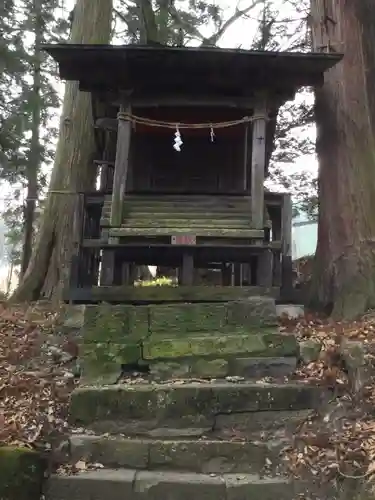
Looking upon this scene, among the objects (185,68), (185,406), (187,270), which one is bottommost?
(185,406)

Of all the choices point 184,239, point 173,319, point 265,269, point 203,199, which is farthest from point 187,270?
point 173,319

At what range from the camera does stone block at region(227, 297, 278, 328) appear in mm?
6270

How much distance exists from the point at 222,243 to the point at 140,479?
14.4 ft

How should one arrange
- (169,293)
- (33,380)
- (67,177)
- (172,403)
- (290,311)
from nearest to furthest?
(172,403) → (33,380) → (169,293) → (290,311) → (67,177)

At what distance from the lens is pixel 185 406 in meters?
4.98

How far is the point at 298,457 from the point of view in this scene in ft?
14.8

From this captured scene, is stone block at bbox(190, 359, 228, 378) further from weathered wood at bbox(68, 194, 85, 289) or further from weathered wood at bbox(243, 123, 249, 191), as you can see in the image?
weathered wood at bbox(243, 123, 249, 191)

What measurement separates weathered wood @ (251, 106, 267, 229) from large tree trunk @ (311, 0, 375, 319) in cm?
101

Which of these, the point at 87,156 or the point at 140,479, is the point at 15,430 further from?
the point at 87,156

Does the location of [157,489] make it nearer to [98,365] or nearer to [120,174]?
[98,365]


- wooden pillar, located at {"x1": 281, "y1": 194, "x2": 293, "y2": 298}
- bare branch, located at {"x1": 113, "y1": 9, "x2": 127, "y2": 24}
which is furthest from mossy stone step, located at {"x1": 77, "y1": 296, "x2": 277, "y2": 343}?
bare branch, located at {"x1": 113, "y1": 9, "x2": 127, "y2": 24}

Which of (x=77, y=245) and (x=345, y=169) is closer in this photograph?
(x=345, y=169)

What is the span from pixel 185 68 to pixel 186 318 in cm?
425

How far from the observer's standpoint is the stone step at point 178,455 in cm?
455
